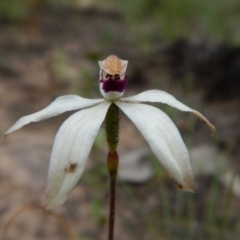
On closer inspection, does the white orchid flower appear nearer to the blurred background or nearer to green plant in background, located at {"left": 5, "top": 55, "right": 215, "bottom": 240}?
green plant in background, located at {"left": 5, "top": 55, "right": 215, "bottom": 240}

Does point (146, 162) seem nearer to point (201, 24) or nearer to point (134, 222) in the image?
point (134, 222)

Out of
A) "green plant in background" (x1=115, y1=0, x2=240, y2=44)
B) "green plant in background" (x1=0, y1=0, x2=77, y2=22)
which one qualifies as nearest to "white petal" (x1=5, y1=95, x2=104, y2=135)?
"green plant in background" (x1=115, y1=0, x2=240, y2=44)

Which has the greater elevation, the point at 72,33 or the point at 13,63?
the point at 72,33

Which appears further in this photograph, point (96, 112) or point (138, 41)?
point (138, 41)

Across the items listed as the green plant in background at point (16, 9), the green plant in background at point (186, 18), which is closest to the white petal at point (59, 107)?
the green plant in background at point (186, 18)

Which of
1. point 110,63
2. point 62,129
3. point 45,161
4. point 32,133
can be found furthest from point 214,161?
point 62,129

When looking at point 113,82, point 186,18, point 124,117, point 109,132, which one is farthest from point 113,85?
point 186,18
